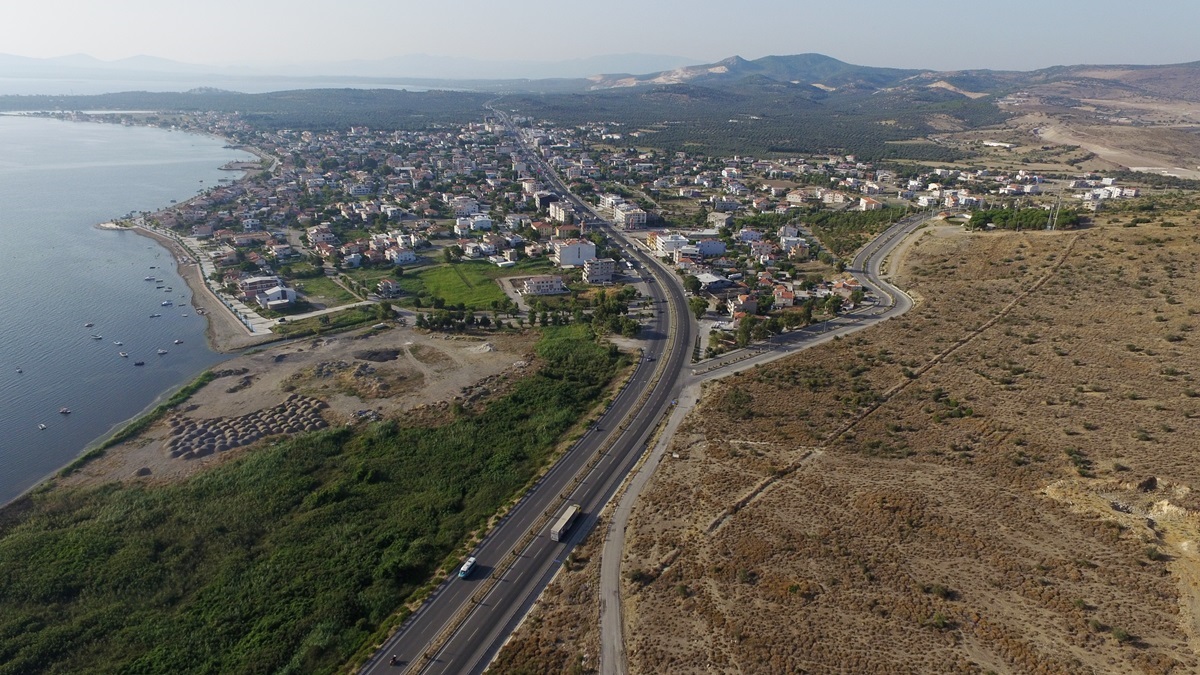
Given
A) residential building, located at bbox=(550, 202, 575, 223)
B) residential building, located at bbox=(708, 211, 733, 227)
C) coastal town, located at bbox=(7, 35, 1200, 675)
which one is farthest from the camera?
residential building, located at bbox=(550, 202, 575, 223)

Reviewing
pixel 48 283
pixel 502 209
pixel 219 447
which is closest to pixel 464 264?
pixel 502 209

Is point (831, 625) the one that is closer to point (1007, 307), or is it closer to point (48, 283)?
point (1007, 307)

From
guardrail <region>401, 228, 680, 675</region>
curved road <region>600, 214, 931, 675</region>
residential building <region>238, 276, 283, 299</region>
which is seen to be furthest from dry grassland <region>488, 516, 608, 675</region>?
residential building <region>238, 276, 283, 299</region>

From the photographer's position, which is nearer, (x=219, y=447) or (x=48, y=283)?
(x=219, y=447)

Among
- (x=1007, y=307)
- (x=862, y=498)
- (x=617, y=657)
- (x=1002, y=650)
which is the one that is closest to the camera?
(x=1002, y=650)

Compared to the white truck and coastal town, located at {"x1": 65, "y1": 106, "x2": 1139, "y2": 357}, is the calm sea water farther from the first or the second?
the white truck

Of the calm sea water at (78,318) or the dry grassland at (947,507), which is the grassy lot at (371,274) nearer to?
the calm sea water at (78,318)

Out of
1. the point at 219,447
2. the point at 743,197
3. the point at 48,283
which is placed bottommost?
the point at 219,447

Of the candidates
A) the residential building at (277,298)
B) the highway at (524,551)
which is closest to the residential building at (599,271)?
the highway at (524,551)
